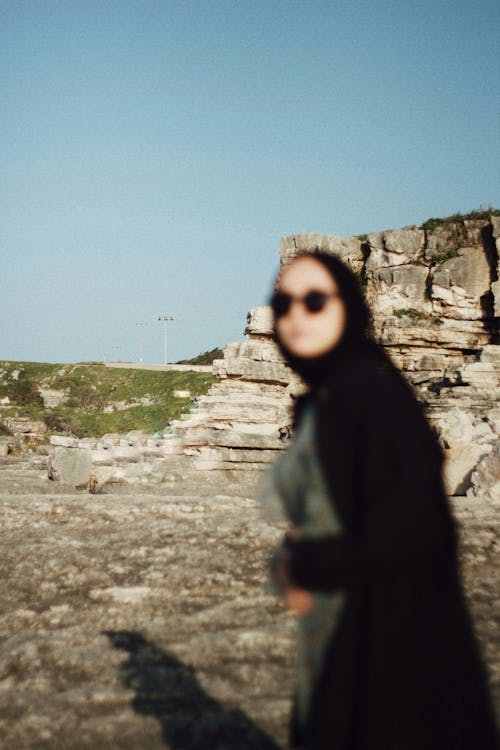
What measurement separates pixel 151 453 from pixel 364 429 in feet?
39.7

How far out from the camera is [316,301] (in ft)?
4.70

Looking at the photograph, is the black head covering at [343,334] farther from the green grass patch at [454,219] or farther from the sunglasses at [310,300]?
the green grass patch at [454,219]

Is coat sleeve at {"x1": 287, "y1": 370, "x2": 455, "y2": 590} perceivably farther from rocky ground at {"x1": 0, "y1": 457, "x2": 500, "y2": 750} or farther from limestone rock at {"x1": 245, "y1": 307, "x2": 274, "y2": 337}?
limestone rock at {"x1": 245, "y1": 307, "x2": 274, "y2": 337}

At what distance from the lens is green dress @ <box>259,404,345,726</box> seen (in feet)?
4.05

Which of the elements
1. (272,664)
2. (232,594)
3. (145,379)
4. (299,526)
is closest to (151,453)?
(232,594)

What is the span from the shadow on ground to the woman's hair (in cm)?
167

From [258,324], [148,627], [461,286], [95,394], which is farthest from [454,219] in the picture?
[95,394]

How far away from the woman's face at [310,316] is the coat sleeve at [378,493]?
0.68 ft

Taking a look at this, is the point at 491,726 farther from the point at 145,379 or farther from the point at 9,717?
the point at 145,379

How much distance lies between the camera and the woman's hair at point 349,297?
1430 mm

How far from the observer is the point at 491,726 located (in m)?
1.18

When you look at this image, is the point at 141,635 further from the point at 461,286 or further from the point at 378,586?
the point at 461,286

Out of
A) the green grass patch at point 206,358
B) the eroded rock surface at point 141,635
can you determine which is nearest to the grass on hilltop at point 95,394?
the green grass patch at point 206,358

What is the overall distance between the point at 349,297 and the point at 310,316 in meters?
0.11
